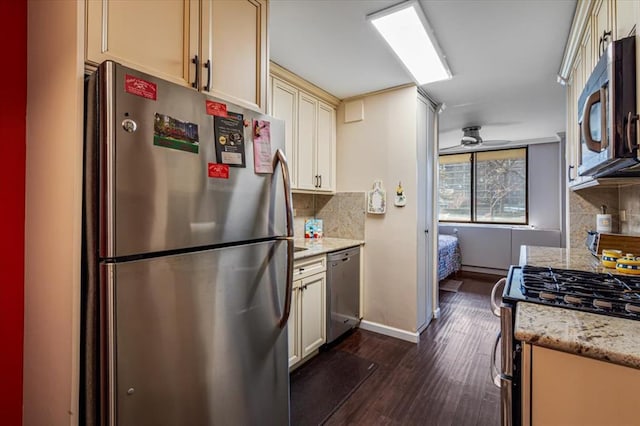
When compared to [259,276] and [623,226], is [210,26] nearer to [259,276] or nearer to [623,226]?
[259,276]

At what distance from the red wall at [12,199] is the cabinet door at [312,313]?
1506 millimetres

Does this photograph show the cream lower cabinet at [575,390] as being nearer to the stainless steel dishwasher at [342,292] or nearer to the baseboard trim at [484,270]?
the stainless steel dishwasher at [342,292]

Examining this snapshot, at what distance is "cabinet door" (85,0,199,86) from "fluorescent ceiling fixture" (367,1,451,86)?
3.53ft

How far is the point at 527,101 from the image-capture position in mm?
3275

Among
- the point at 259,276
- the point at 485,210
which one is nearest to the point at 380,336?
the point at 259,276

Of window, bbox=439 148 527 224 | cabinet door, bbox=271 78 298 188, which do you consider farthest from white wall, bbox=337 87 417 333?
window, bbox=439 148 527 224

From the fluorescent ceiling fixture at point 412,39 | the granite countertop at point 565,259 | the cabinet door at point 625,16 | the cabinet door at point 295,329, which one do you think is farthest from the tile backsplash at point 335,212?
the cabinet door at point 625,16

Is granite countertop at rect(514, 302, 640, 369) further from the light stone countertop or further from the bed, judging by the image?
the bed

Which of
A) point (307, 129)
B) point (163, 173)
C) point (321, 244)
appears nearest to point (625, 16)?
point (163, 173)

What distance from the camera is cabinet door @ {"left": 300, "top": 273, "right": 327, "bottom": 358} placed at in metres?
2.26

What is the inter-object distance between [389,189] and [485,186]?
13.4ft

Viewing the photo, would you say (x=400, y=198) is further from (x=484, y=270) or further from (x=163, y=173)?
(x=484, y=270)

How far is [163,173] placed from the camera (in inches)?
38.4

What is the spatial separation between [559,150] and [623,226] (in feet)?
12.8
